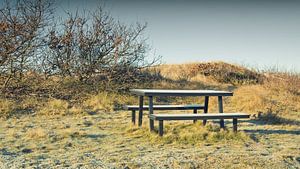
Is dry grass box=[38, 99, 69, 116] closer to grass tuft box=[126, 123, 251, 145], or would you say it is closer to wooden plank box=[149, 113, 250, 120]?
grass tuft box=[126, 123, 251, 145]

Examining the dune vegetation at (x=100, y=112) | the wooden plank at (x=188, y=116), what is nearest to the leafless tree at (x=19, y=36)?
the dune vegetation at (x=100, y=112)

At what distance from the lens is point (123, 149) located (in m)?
5.75

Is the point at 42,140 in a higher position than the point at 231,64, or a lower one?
lower

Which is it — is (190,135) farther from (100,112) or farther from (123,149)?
(100,112)

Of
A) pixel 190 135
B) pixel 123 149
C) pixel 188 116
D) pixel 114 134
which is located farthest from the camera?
pixel 114 134

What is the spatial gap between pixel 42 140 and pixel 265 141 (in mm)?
3998

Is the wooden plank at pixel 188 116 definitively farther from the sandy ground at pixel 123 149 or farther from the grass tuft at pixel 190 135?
the sandy ground at pixel 123 149

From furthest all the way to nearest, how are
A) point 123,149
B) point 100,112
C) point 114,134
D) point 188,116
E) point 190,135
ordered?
point 100,112
point 114,134
point 188,116
point 190,135
point 123,149

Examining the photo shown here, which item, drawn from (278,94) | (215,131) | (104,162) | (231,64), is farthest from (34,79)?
(231,64)

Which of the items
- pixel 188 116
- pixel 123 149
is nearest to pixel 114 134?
pixel 123 149

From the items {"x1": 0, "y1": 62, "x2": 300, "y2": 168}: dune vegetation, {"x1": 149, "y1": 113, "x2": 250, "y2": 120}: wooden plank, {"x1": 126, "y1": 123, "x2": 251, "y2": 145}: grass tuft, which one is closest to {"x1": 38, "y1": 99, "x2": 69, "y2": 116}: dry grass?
{"x1": 0, "y1": 62, "x2": 300, "y2": 168}: dune vegetation

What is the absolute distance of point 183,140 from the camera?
645cm

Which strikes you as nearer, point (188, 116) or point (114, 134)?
point (188, 116)

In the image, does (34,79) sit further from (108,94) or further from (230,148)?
(230,148)
